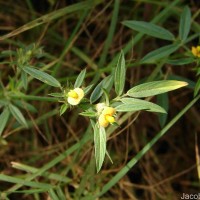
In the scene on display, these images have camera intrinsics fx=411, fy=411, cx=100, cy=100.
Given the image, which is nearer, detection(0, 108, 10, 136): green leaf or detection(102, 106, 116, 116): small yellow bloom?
detection(102, 106, 116, 116): small yellow bloom

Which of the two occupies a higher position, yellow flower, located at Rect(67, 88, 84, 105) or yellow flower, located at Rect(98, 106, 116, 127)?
yellow flower, located at Rect(67, 88, 84, 105)

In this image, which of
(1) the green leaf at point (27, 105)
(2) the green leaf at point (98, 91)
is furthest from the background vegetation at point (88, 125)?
(2) the green leaf at point (98, 91)

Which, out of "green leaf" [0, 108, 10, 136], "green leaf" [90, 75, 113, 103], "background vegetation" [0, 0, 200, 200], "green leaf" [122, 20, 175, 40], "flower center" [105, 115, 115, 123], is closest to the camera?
"flower center" [105, 115, 115, 123]

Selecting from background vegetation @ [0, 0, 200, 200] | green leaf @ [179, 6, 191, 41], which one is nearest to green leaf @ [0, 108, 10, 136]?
background vegetation @ [0, 0, 200, 200]

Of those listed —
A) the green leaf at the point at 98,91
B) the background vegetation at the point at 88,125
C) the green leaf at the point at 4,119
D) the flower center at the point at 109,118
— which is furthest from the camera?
the background vegetation at the point at 88,125

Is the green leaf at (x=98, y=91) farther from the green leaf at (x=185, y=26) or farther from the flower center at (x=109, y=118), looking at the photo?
the green leaf at (x=185, y=26)

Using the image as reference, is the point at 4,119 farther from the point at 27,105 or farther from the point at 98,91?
the point at 98,91

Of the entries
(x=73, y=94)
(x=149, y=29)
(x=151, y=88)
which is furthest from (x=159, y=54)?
(x=73, y=94)

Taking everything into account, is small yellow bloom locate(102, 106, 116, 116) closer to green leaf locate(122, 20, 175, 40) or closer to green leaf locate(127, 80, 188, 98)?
green leaf locate(127, 80, 188, 98)
